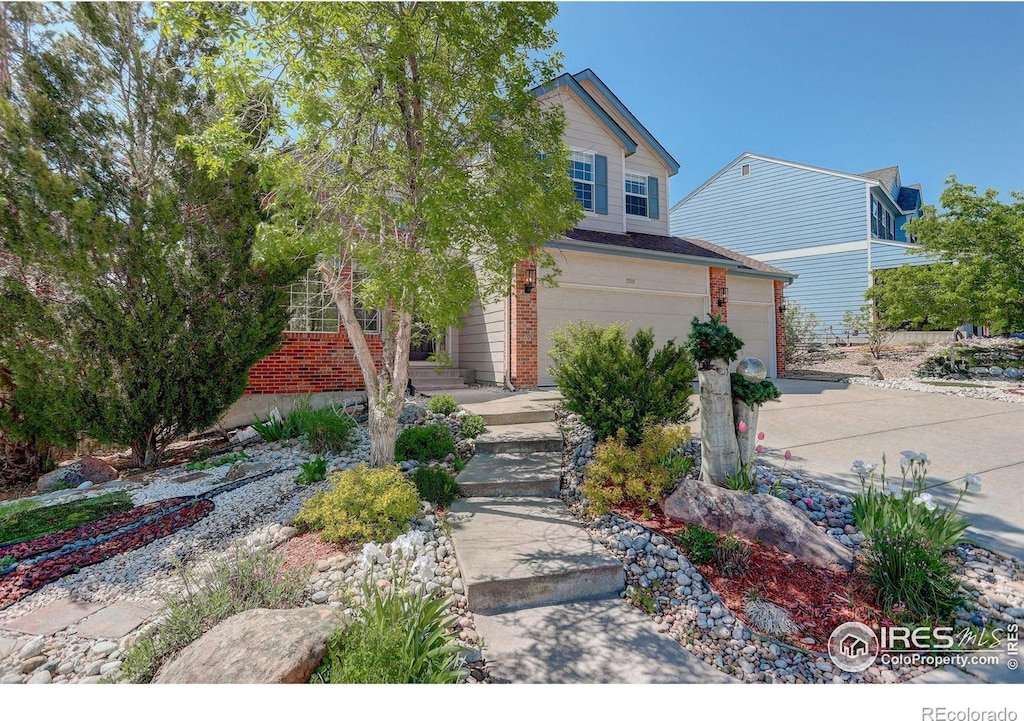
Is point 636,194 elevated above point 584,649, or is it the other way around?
point 636,194

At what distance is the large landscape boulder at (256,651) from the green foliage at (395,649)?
89 millimetres

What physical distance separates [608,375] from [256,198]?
4.93 m

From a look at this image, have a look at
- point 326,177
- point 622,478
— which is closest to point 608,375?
point 622,478

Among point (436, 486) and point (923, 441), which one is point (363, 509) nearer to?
point (436, 486)

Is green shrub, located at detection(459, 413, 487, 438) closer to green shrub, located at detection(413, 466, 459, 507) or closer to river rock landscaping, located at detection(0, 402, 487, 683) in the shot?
river rock landscaping, located at detection(0, 402, 487, 683)

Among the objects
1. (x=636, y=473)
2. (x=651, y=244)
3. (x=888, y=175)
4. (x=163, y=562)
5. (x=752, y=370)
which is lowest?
(x=163, y=562)

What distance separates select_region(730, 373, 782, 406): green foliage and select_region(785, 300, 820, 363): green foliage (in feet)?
41.2

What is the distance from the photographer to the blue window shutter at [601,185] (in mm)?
10461

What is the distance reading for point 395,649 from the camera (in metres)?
1.96

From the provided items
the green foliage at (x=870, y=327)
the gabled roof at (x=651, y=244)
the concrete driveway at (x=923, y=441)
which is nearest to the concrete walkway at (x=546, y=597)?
the concrete driveway at (x=923, y=441)

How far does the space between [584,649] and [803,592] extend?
4.88ft

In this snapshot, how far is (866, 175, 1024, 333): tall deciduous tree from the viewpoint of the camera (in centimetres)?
1051

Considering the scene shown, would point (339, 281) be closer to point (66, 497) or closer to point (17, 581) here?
point (17, 581)

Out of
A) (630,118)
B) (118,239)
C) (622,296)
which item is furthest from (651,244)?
(118,239)
